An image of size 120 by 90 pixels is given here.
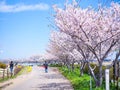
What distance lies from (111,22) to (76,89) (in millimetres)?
4915

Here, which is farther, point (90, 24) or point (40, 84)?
point (40, 84)

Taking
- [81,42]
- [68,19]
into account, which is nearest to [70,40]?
[81,42]

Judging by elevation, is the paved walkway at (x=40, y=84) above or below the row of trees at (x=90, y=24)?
below

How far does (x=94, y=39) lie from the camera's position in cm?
2345

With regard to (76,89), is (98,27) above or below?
above

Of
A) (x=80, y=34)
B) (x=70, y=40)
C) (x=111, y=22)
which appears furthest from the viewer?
(x=70, y=40)

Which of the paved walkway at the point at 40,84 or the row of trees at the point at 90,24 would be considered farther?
the paved walkway at the point at 40,84

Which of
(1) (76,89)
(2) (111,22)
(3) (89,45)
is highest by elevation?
(2) (111,22)

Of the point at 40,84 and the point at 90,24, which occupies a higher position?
the point at 90,24

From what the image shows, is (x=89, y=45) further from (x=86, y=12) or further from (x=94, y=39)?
(x=86, y=12)

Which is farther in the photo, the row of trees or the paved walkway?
the paved walkway

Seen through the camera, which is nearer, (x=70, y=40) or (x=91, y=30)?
(x=91, y=30)

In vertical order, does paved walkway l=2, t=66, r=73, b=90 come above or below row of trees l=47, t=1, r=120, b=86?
below

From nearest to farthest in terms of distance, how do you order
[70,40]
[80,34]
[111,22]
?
[111,22]
[80,34]
[70,40]
